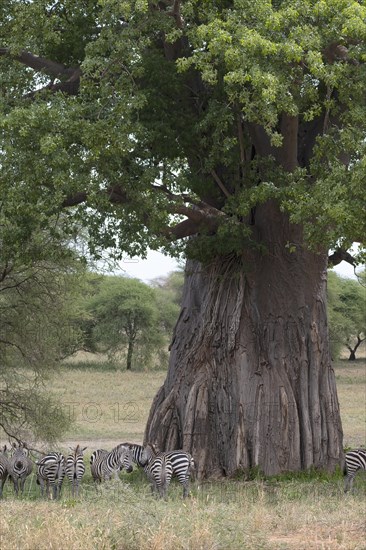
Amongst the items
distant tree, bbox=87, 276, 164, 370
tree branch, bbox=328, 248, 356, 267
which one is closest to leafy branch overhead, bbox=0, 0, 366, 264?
tree branch, bbox=328, 248, 356, 267

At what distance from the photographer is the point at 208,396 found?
19500 millimetres

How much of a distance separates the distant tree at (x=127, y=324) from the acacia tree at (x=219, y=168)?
37.5 metres

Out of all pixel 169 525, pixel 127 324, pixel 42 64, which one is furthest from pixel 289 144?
pixel 127 324

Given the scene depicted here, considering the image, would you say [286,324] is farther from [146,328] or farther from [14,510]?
[146,328]

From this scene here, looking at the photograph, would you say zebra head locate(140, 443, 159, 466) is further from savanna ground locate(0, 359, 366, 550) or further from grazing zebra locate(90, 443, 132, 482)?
savanna ground locate(0, 359, 366, 550)

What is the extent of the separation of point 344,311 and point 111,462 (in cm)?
5391

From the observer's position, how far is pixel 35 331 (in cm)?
2481

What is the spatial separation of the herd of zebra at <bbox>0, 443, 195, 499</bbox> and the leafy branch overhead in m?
3.62

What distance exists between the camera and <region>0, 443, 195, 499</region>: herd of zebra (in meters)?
16.8

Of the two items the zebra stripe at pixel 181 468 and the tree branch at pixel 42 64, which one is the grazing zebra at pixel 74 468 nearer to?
the zebra stripe at pixel 181 468

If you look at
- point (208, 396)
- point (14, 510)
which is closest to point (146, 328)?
point (208, 396)

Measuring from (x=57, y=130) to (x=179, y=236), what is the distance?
3515 mm

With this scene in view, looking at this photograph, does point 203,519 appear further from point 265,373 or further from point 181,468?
point 265,373

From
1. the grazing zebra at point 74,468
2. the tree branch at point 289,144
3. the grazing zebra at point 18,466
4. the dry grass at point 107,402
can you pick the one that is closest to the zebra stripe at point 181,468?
the grazing zebra at point 74,468
